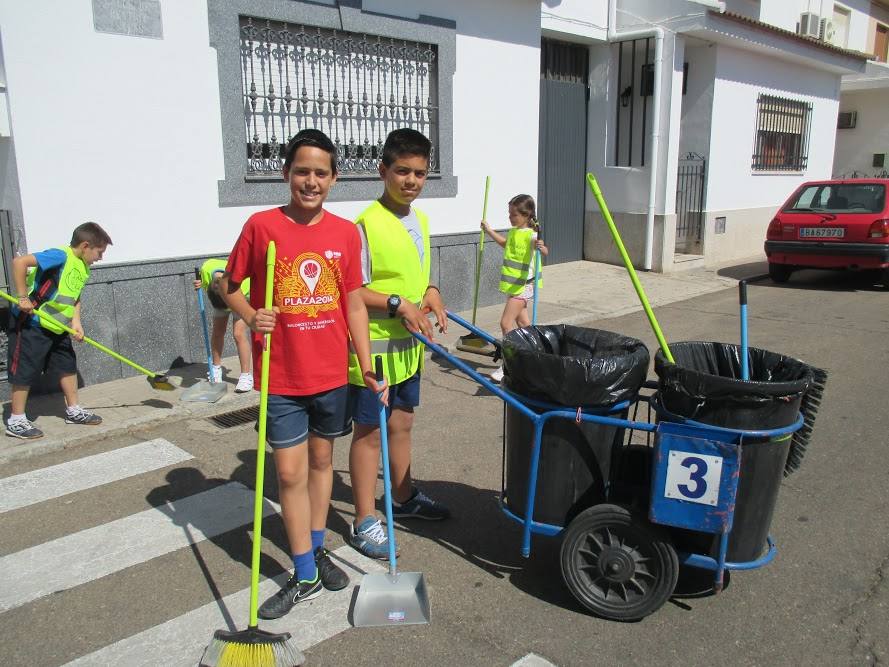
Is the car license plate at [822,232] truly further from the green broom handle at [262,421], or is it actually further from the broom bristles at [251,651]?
the broom bristles at [251,651]

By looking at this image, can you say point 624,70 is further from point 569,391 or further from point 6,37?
point 569,391

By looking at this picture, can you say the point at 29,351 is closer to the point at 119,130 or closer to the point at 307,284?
the point at 119,130

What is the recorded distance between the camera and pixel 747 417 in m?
2.81

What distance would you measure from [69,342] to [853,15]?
22.9m

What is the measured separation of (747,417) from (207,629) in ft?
7.44

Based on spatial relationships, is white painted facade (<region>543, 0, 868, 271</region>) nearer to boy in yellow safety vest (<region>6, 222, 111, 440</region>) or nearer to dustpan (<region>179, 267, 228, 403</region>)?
dustpan (<region>179, 267, 228, 403</region>)

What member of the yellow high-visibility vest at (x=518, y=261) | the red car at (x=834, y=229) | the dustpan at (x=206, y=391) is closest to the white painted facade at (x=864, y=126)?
the red car at (x=834, y=229)

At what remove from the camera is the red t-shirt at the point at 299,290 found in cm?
300

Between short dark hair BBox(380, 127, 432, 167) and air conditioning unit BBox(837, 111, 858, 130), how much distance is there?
2189 cm

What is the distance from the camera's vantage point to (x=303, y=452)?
312 centimetres

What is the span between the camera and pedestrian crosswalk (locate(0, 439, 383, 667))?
2.94 metres

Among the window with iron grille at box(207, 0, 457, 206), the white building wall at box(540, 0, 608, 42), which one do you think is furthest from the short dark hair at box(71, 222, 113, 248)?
the white building wall at box(540, 0, 608, 42)

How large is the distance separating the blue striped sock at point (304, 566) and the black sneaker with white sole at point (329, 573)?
0.11 m

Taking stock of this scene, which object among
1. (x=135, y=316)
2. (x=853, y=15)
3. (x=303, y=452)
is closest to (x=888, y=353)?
(x=303, y=452)
